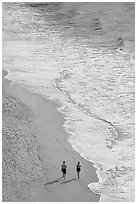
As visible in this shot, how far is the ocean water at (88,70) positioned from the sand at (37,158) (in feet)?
2.54

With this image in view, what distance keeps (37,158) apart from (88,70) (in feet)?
63.6

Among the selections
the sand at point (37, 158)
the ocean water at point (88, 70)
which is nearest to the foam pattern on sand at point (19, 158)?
the sand at point (37, 158)

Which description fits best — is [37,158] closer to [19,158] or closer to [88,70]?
[19,158]

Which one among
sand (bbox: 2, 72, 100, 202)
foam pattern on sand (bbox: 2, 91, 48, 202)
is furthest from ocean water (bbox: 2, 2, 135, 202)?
foam pattern on sand (bbox: 2, 91, 48, 202)

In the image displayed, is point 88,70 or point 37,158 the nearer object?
point 37,158

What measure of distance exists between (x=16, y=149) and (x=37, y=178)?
7.87ft

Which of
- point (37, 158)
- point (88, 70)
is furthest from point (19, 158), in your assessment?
point (88, 70)

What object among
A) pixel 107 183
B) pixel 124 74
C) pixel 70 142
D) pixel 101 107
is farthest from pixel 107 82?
pixel 107 183

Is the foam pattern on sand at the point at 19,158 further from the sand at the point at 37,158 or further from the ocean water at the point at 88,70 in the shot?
the ocean water at the point at 88,70

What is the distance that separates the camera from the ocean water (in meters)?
29.5

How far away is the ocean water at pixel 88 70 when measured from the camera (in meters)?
29.5

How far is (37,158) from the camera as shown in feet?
88.6

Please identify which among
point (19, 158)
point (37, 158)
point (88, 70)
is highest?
point (19, 158)

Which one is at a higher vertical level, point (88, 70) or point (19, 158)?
point (19, 158)
